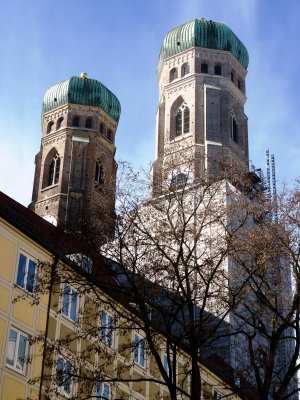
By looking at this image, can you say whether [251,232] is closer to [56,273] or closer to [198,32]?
[56,273]

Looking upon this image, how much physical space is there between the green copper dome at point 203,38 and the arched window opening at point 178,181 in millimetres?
46360

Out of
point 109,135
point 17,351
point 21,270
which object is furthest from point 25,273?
point 109,135

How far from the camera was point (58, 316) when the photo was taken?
79.8ft

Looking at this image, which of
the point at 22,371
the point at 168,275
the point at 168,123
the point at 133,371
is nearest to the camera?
the point at 168,275

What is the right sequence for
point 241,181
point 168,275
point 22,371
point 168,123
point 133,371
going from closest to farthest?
point 168,275 < point 241,181 < point 22,371 < point 133,371 < point 168,123

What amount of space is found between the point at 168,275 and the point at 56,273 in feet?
7.98

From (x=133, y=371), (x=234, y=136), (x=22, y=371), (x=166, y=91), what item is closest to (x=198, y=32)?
(x=166, y=91)

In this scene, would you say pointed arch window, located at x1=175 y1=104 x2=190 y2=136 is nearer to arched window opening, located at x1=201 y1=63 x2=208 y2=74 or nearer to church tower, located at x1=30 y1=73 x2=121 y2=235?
arched window opening, located at x1=201 y1=63 x2=208 y2=74

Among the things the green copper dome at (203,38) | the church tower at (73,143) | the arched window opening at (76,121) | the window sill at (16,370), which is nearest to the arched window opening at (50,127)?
the church tower at (73,143)

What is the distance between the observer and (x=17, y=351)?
72.2 ft

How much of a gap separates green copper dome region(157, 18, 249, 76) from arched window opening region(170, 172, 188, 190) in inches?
1825

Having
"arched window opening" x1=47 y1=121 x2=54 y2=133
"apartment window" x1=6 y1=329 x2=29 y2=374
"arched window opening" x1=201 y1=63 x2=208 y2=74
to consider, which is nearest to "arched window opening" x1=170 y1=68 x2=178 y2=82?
"arched window opening" x1=201 y1=63 x2=208 y2=74

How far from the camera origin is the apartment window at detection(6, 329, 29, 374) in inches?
853

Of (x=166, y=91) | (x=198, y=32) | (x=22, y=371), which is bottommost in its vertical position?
(x=22, y=371)
